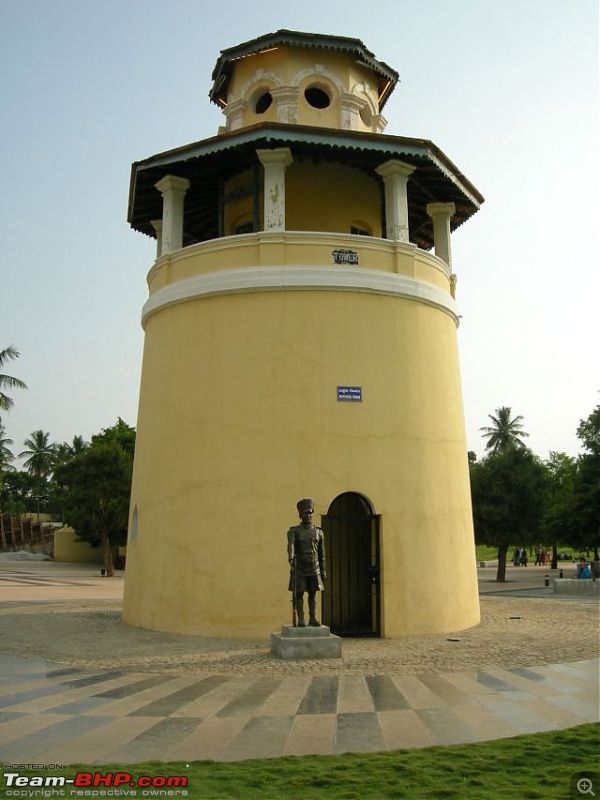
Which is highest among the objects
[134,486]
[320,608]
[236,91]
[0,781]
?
[236,91]

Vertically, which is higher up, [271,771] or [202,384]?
[202,384]

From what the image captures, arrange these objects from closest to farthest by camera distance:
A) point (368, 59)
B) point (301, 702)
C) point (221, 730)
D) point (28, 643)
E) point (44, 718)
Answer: point (221, 730)
point (44, 718)
point (301, 702)
point (28, 643)
point (368, 59)

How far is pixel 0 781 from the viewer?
5.34m

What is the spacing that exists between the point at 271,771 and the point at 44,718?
109 inches

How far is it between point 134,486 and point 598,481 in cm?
2362

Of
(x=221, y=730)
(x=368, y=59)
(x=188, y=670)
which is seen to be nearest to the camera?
(x=221, y=730)

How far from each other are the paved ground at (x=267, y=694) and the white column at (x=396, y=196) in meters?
7.54

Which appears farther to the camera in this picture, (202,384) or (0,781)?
(202,384)

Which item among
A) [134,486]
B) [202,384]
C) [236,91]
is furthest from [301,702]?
[236,91]

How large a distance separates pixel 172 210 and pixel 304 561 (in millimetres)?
8247

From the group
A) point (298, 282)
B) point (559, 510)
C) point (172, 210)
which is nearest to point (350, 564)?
point (298, 282)

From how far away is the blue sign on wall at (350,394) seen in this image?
44.1ft

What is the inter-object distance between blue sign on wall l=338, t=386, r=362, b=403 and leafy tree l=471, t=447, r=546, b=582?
23.4m

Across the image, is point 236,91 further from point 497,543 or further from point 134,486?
point 497,543
